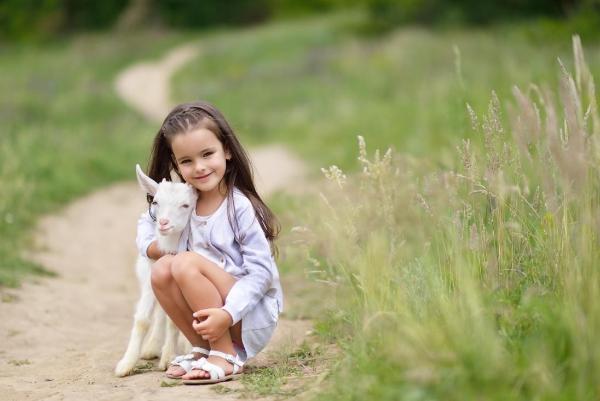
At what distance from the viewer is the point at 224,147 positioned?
13.9 ft

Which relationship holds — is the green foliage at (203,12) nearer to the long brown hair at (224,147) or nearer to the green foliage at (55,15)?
the green foliage at (55,15)

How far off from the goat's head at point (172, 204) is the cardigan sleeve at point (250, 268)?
25 centimetres

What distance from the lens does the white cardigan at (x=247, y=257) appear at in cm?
405

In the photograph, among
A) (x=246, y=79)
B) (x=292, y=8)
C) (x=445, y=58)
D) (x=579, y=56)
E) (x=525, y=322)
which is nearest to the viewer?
(x=525, y=322)

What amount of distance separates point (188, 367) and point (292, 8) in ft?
146

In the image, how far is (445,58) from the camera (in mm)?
15875

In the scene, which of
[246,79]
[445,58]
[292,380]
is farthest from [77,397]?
[246,79]

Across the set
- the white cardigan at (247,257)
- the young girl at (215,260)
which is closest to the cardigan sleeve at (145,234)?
the young girl at (215,260)

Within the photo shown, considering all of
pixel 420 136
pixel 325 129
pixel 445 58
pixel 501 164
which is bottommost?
pixel 501 164

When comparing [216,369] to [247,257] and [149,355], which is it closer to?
[247,257]

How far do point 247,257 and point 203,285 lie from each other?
27 cm

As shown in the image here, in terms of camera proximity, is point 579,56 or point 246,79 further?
point 246,79

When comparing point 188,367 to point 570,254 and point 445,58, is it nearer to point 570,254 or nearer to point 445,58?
point 570,254

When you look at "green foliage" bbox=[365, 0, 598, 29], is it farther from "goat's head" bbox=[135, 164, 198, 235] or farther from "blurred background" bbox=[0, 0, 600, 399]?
"goat's head" bbox=[135, 164, 198, 235]
